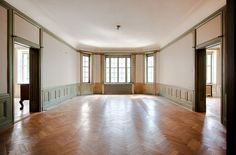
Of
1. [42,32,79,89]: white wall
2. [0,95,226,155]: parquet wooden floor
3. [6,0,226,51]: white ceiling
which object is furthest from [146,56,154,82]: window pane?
[0,95,226,155]: parquet wooden floor

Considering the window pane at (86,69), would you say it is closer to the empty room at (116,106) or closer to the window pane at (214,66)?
the empty room at (116,106)

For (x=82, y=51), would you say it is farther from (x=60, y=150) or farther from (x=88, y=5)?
(x=60, y=150)

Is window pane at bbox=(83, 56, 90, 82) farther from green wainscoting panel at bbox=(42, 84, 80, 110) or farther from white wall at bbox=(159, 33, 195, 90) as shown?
white wall at bbox=(159, 33, 195, 90)

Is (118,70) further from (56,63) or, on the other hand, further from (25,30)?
(25,30)

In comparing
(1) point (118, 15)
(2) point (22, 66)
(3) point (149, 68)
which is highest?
(1) point (118, 15)

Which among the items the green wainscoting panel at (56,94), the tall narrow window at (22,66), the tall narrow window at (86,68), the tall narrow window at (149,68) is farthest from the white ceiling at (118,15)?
the tall narrow window at (22,66)

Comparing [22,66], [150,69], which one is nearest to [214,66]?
[150,69]

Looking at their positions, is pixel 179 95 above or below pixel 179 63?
below

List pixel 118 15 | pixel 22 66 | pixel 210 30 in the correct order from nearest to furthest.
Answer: pixel 210 30 < pixel 118 15 < pixel 22 66

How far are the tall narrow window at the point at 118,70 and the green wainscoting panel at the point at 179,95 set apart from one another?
3.23 m

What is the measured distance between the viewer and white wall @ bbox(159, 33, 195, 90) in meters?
6.36

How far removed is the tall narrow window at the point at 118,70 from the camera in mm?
12781

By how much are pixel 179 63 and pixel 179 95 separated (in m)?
1.34

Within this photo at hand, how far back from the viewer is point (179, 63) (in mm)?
7586
